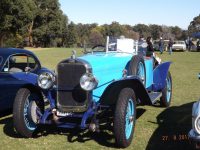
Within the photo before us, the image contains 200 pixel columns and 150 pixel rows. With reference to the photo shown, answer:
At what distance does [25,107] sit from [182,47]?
145 feet

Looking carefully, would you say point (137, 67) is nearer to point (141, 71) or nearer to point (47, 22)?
point (141, 71)

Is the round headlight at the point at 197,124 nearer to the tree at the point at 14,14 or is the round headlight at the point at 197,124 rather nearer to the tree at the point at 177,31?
the tree at the point at 14,14

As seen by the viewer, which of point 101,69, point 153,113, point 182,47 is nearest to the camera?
point 101,69

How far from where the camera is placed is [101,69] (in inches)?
289

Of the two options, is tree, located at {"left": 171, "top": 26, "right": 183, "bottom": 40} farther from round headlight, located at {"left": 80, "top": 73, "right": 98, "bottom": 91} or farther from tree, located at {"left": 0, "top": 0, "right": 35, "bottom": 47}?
round headlight, located at {"left": 80, "top": 73, "right": 98, "bottom": 91}

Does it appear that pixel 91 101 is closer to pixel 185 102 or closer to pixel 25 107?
pixel 25 107

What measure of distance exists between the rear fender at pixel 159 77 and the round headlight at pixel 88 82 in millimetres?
3238

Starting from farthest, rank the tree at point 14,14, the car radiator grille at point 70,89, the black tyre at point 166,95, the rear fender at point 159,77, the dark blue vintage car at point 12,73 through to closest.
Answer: the tree at point 14,14
the black tyre at point 166,95
the rear fender at point 159,77
the dark blue vintage car at point 12,73
the car radiator grille at point 70,89

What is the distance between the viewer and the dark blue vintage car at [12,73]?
26.1ft

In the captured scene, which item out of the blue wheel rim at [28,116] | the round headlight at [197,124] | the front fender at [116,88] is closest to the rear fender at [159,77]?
the front fender at [116,88]

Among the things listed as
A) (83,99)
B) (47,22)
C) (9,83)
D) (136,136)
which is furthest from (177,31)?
(83,99)

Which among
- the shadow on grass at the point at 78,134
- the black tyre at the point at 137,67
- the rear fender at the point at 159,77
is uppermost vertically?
the black tyre at the point at 137,67

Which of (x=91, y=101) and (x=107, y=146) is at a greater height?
(x=91, y=101)

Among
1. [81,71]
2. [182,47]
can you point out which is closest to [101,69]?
[81,71]
